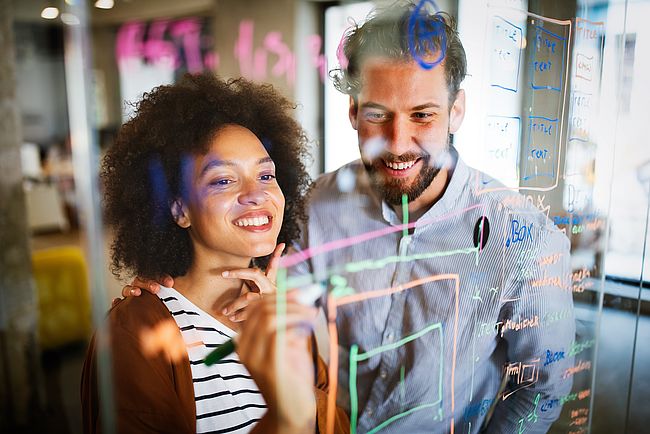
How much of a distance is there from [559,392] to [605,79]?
2.91 ft

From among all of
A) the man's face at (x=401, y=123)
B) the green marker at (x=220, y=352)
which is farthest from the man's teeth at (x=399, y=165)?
the green marker at (x=220, y=352)

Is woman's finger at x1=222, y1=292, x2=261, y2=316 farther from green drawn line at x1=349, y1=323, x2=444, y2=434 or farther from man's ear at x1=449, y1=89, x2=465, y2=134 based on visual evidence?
man's ear at x1=449, y1=89, x2=465, y2=134

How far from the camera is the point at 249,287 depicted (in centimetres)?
93

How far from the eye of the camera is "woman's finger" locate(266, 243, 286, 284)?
3.09ft

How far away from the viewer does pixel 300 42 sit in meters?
0.91

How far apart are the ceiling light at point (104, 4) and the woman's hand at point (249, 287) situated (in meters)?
0.43

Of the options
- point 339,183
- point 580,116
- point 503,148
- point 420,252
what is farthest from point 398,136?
point 580,116

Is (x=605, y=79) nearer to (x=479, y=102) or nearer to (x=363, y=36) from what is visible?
(x=479, y=102)

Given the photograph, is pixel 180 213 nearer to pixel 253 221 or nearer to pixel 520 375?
pixel 253 221

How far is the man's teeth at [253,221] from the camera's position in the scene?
895 millimetres

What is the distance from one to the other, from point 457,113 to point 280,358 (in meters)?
0.61

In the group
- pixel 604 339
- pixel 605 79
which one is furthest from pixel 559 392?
pixel 605 79

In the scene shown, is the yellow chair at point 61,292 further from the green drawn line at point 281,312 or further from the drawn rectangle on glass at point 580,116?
the drawn rectangle on glass at point 580,116

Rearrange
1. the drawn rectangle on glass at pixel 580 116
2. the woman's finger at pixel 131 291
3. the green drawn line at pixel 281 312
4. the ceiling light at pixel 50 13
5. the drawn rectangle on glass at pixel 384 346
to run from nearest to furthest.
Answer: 1. the ceiling light at pixel 50 13
2. the woman's finger at pixel 131 291
3. the green drawn line at pixel 281 312
4. the drawn rectangle on glass at pixel 384 346
5. the drawn rectangle on glass at pixel 580 116
